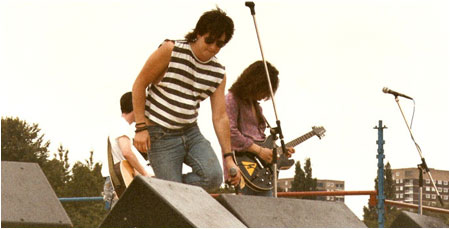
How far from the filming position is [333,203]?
490 centimetres

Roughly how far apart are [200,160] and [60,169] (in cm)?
4970

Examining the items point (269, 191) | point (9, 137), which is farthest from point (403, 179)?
point (269, 191)

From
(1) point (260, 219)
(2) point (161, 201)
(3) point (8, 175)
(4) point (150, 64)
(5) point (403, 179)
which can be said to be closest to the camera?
(2) point (161, 201)

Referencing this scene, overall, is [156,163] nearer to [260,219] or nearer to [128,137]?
[260,219]

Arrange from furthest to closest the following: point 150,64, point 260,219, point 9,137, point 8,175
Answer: point 9,137
point 150,64
point 260,219
point 8,175

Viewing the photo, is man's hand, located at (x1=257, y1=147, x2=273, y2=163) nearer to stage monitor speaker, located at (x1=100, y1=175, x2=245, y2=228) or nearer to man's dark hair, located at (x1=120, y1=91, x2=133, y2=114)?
man's dark hair, located at (x1=120, y1=91, x2=133, y2=114)

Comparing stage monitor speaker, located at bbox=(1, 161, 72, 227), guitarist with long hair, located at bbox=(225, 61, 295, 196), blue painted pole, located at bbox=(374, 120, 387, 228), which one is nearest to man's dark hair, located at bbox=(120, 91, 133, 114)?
guitarist with long hair, located at bbox=(225, 61, 295, 196)

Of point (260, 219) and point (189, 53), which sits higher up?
point (189, 53)

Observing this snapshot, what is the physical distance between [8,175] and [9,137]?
1895 inches

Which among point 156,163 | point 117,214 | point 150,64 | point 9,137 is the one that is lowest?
point 117,214

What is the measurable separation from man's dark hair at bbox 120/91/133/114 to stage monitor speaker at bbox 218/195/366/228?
6.21 feet

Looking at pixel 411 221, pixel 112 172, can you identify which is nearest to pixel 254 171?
pixel 112 172

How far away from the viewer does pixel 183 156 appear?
4.78m

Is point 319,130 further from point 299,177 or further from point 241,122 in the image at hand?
point 299,177
